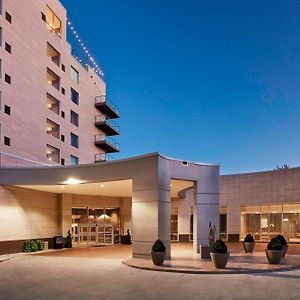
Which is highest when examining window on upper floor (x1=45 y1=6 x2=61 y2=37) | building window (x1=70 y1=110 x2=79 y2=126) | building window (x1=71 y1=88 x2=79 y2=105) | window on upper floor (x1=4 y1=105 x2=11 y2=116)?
window on upper floor (x1=45 y1=6 x2=61 y2=37)

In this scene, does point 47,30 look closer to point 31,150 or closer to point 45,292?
point 31,150

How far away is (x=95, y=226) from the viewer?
119 ft

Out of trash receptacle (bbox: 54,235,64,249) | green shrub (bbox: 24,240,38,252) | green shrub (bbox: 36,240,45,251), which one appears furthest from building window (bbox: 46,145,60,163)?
green shrub (bbox: 24,240,38,252)

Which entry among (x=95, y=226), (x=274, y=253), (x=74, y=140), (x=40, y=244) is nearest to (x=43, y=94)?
(x=74, y=140)

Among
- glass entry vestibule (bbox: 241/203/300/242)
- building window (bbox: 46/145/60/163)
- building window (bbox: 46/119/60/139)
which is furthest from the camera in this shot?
building window (bbox: 46/119/60/139)

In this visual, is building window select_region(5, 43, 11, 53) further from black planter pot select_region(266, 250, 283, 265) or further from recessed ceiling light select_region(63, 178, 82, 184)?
black planter pot select_region(266, 250, 283, 265)

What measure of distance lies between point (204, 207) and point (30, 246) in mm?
12368

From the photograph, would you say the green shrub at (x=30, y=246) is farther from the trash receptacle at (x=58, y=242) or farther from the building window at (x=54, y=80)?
the building window at (x=54, y=80)

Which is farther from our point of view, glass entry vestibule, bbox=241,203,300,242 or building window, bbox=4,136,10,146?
glass entry vestibule, bbox=241,203,300,242

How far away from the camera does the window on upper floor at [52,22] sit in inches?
1604

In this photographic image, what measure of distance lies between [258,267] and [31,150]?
22654mm

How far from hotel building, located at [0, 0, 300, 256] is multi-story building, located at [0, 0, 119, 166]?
0.10 m

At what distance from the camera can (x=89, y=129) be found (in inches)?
1932

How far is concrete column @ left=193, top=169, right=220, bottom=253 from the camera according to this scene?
86.2 ft
